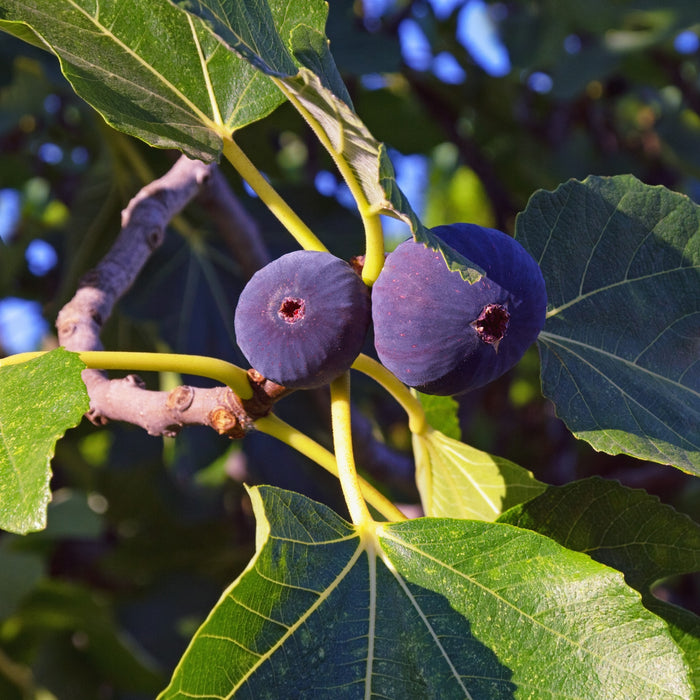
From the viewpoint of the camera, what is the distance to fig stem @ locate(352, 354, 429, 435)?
0.86 m

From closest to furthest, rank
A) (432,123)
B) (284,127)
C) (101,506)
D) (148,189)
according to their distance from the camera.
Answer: (148,189) < (284,127) < (432,123) < (101,506)

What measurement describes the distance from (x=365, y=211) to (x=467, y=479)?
422mm

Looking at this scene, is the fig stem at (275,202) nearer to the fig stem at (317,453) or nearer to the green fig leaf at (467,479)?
the fig stem at (317,453)

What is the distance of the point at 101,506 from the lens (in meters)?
2.57

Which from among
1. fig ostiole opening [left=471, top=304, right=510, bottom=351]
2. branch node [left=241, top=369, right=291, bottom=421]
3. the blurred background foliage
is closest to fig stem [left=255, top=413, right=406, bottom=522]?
branch node [left=241, top=369, right=291, bottom=421]

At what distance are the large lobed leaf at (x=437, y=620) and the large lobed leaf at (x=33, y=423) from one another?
174mm

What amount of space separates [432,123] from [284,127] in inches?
20.2

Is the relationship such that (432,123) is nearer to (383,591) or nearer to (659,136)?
(659,136)

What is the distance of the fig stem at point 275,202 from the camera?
0.86 metres

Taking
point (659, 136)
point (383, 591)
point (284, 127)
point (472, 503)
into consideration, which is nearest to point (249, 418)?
point (383, 591)

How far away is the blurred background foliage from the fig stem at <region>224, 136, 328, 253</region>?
64 centimetres

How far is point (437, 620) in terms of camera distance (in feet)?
2.49

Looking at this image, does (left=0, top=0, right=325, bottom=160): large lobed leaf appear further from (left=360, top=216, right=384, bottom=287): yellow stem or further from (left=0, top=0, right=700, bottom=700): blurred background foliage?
(left=0, top=0, right=700, bottom=700): blurred background foliage

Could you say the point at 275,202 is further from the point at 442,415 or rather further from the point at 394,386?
the point at 442,415
